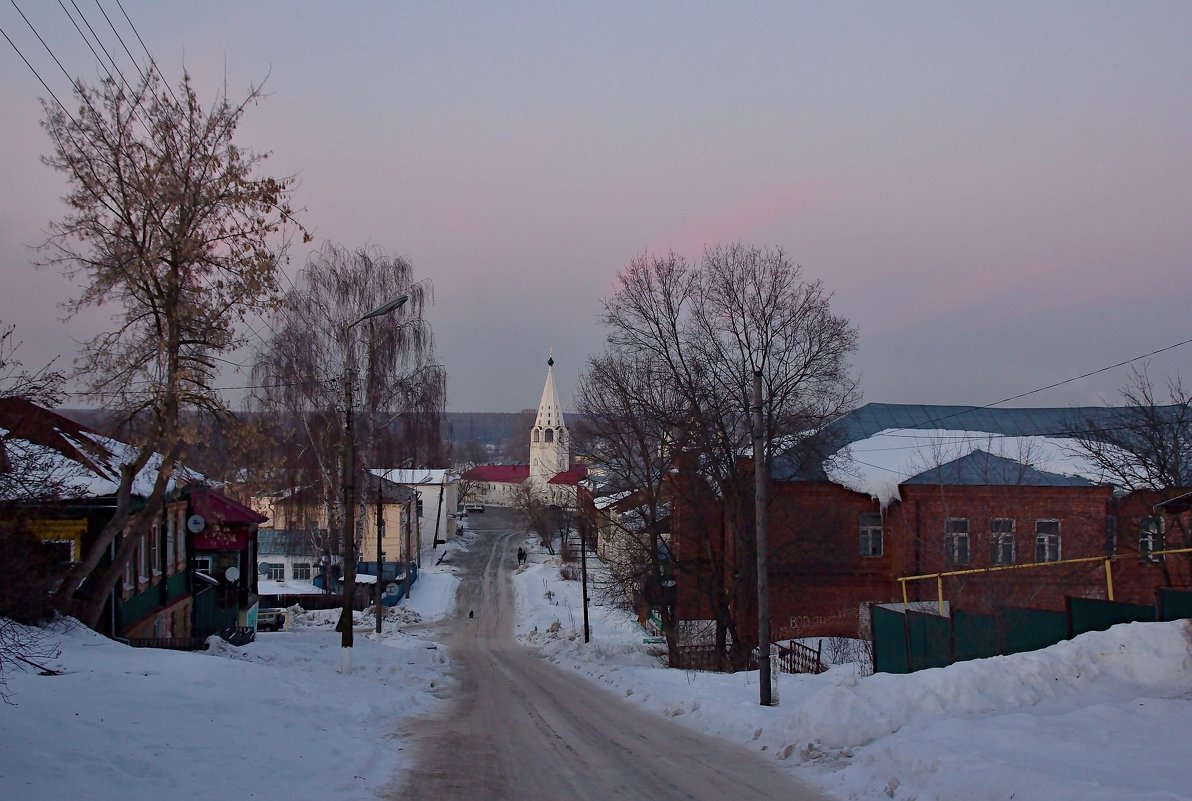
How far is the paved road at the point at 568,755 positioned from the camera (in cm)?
1052

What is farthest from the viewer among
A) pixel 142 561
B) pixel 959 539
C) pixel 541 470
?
pixel 541 470

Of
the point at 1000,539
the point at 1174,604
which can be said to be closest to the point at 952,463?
the point at 1000,539

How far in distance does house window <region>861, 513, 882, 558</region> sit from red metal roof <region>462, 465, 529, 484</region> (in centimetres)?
11815

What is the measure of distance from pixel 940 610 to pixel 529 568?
52997 mm

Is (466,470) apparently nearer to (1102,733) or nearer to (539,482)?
(539,482)

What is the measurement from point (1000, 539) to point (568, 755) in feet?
43.9

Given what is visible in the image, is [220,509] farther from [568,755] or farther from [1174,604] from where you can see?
[1174,604]

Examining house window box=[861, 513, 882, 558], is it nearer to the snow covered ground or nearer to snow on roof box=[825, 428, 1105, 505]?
snow on roof box=[825, 428, 1105, 505]

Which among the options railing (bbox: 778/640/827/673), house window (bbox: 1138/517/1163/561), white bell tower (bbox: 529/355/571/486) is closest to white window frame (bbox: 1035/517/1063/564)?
house window (bbox: 1138/517/1163/561)

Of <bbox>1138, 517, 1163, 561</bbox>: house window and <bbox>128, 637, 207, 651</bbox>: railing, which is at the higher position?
<bbox>1138, 517, 1163, 561</bbox>: house window

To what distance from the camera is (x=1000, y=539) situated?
21953mm

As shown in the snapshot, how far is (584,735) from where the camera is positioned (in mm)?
14742

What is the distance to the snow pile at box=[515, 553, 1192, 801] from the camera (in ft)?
29.4

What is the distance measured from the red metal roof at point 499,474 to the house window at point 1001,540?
126 metres
